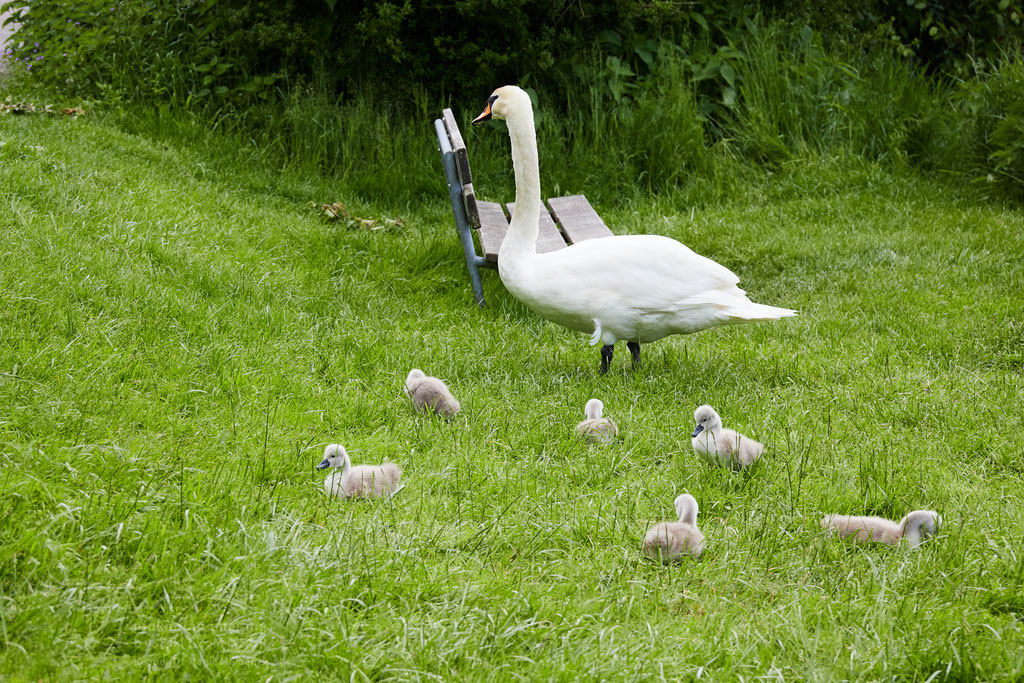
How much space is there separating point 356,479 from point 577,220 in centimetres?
389

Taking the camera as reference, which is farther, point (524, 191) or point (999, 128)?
point (999, 128)

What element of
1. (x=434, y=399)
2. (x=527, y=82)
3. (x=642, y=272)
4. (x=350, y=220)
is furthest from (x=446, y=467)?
(x=527, y=82)

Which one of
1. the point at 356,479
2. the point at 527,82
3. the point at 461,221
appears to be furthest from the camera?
the point at 527,82

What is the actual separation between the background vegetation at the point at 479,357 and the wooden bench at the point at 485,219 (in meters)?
0.39

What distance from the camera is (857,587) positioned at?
2814 mm

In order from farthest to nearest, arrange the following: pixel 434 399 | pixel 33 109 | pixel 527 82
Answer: pixel 527 82 < pixel 33 109 < pixel 434 399

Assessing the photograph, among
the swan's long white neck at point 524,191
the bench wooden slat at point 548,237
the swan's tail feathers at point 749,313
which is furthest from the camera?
the bench wooden slat at point 548,237

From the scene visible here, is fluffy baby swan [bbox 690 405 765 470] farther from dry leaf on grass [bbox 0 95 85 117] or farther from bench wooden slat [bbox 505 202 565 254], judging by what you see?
dry leaf on grass [bbox 0 95 85 117]

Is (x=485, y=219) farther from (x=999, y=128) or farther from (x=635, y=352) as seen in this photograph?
(x=999, y=128)

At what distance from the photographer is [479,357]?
516 cm

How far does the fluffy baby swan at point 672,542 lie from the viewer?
2914 mm

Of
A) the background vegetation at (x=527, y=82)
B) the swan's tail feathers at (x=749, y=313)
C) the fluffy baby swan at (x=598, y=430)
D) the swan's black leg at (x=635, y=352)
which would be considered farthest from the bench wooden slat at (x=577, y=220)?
the fluffy baby swan at (x=598, y=430)

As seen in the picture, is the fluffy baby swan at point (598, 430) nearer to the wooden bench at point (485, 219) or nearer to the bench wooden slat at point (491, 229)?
the bench wooden slat at point (491, 229)

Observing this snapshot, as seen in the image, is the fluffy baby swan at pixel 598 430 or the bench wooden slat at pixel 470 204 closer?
the fluffy baby swan at pixel 598 430
